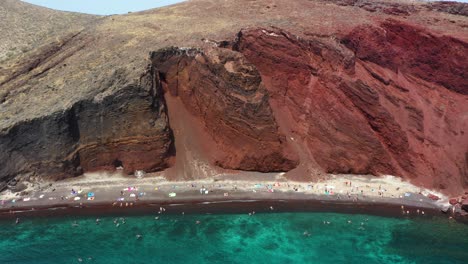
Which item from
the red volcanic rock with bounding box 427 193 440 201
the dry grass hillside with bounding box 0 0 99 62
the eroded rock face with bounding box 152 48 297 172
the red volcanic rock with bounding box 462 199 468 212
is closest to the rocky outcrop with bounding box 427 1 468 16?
the red volcanic rock with bounding box 427 193 440 201

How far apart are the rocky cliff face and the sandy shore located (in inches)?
51.7

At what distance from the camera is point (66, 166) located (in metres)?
40.6

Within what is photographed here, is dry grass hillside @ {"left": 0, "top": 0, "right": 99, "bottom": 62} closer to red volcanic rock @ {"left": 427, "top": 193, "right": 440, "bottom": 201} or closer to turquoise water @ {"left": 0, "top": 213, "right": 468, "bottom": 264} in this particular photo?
turquoise water @ {"left": 0, "top": 213, "right": 468, "bottom": 264}

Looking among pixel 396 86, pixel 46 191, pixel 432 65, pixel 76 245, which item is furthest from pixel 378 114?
pixel 46 191

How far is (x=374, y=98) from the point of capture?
138 ft

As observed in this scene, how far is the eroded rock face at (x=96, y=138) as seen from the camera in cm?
3931

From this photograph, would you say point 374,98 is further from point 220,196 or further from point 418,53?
point 220,196

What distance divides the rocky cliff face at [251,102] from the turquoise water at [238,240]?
6.60 meters

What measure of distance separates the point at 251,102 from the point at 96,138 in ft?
52.3

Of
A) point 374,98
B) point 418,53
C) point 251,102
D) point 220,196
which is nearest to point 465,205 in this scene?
point 374,98

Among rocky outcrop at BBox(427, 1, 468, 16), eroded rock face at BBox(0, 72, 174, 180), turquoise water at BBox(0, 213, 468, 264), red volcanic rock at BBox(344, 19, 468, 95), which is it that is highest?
rocky outcrop at BBox(427, 1, 468, 16)

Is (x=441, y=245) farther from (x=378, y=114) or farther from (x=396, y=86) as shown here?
(x=396, y=86)

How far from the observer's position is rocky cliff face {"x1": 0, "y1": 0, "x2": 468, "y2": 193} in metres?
40.5

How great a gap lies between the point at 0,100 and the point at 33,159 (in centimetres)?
826
